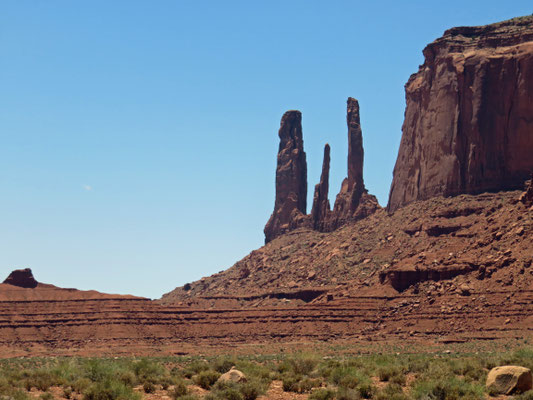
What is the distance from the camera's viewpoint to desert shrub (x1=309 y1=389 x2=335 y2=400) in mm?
32250

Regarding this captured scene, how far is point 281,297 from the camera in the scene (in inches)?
4624

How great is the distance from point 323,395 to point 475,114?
96206 millimetres

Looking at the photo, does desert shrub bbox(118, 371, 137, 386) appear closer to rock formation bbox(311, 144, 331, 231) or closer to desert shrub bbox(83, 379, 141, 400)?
desert shrub bbox(83, 379, 141, 400)

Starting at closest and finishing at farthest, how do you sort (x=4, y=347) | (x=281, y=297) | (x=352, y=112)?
(x=4, y=347), (x=281, y=297), (x=352, y=112)

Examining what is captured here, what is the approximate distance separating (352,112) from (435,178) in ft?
91.8

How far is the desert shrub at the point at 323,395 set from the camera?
3225cm

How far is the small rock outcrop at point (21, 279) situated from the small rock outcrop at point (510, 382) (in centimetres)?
8479

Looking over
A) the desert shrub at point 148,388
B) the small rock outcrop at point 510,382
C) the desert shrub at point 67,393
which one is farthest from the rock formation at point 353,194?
the desert shrub at point 67,393

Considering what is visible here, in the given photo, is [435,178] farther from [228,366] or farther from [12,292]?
[228,366]

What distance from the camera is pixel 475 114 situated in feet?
405

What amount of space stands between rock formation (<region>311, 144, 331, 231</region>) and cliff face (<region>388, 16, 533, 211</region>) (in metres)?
16.3

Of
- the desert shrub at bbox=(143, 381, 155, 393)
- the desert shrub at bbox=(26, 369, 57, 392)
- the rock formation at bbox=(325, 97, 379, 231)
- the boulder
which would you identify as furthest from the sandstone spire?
the desert shrub at bbox=(143, 381, 155, 393)


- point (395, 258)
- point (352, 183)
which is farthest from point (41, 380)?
point (352, 183)

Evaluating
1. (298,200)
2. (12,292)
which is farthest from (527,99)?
(12,292)
